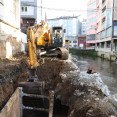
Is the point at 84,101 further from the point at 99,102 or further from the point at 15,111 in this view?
the point at 15,111

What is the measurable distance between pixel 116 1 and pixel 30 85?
101 feet

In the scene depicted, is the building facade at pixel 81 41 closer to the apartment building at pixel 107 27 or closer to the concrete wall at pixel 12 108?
the apartment building at pixel 107 27

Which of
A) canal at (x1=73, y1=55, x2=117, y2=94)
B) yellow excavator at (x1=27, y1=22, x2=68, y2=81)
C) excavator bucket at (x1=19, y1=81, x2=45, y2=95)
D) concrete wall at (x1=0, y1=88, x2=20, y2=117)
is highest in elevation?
yellow excavator at (x1=27, y1=22, x2=68, y2=81)

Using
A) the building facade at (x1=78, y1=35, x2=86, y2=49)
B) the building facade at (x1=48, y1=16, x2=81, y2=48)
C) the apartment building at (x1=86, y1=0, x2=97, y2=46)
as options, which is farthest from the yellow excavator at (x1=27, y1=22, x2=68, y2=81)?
the building facade at (x1=48, y1=16, x2=81, y2=48)

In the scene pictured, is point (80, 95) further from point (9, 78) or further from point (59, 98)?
point (9, 78)

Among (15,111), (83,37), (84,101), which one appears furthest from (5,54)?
(83,37)

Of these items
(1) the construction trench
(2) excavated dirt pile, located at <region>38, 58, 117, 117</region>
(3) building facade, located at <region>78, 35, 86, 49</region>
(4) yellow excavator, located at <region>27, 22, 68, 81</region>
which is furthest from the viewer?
(3) building facade, located at <region>78, 35, 86, 49</region>

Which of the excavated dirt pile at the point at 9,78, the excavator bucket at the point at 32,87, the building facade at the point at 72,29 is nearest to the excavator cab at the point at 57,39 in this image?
the excavated dirt pile at the point at 9,78

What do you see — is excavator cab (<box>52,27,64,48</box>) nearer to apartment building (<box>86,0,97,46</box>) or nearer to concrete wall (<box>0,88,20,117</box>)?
concrete wall (<box>0,88,20,117</box>)

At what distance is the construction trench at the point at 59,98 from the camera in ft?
14.1

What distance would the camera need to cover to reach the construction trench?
4309 millimetres

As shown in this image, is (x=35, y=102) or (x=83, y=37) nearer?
(x=35, y=102)

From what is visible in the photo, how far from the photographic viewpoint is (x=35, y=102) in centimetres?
700

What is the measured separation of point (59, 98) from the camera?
6.69 meters
